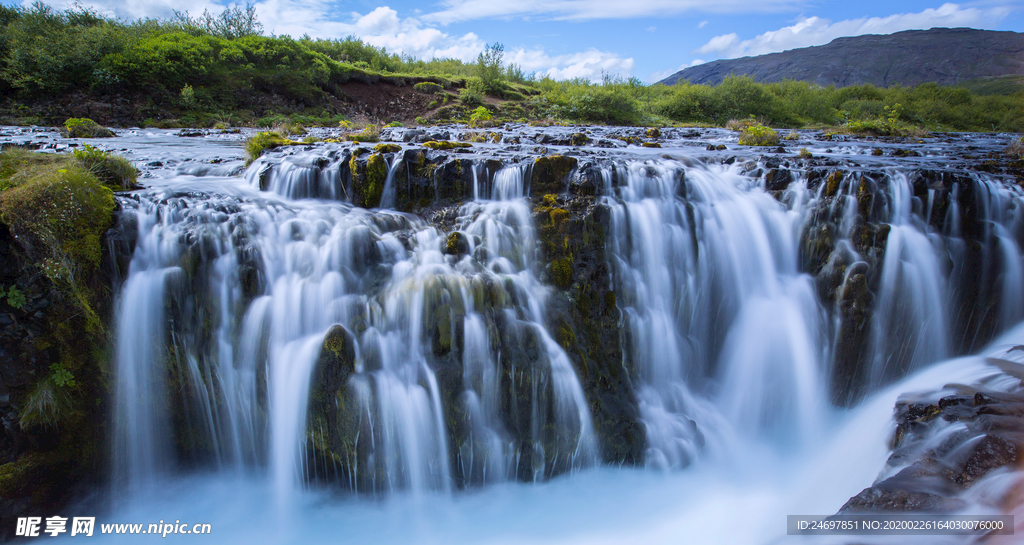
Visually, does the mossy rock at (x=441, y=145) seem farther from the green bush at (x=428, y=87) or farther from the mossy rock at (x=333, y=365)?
the green bush at (x=428, y=87)

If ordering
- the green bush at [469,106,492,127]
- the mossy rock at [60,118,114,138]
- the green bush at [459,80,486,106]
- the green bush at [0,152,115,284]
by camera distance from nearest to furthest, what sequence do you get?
the green bush at [0,152,115,284]
the mossy rock at [60,118,114,138]
the green bush at [469,106,492,127]
the green bush at [459,80,486,106]

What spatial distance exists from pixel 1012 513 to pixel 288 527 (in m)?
5.89

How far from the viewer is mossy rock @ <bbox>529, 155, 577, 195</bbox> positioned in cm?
704

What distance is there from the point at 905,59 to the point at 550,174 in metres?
137

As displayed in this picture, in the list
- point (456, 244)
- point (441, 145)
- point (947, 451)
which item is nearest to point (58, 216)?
point (456, 244)

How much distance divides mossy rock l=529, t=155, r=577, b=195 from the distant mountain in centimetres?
9165

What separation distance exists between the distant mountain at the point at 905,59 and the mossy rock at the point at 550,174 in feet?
301

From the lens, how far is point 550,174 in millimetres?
7086

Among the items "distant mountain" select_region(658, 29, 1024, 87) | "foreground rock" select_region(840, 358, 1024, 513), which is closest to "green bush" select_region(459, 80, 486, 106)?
"foreground rock" select_region(840, 358, 1024, 513)

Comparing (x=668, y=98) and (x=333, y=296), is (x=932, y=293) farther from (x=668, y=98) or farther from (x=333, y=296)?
(x=668, y=98)

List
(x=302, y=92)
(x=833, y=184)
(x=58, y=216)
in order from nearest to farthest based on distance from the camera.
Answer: (x=58, y=216) → (x=833, y=184) → (x=302, y=92)

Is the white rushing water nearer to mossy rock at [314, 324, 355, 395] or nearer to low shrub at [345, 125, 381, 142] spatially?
mossy rock at [314, 324, 355, 395]

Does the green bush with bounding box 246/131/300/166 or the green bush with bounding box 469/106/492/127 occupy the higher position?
the green bush with bounding box 469/106/492/127

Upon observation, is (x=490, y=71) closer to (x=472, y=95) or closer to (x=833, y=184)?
(x=472, y=95)
